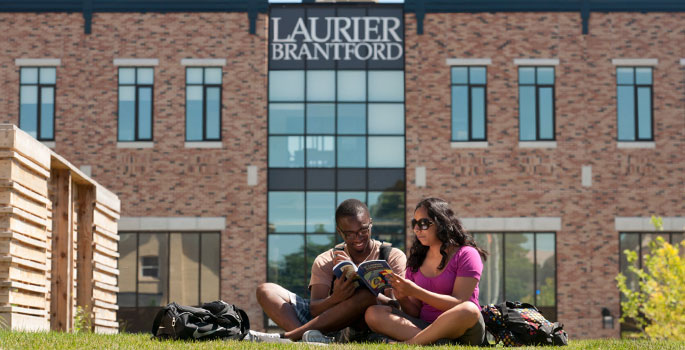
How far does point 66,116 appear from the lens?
27.8 metres

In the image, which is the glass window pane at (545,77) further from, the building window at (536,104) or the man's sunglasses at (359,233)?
the man's sunglasses at (359,233)

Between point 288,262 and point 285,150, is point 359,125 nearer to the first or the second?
point 285,150

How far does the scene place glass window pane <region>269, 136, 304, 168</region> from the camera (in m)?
27.8

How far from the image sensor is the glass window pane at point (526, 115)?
91.5ft

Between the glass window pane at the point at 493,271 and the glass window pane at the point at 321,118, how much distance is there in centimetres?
495

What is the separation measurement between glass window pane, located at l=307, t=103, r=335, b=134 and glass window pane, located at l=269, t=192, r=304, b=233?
72.9 inches

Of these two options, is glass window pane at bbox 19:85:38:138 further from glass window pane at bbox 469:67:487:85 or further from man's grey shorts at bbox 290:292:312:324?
man's grey shorts at bbox 290:292:312:324

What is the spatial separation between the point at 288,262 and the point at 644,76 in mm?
11040

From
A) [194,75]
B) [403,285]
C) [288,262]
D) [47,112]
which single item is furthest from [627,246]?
[403,285]

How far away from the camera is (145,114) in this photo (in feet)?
91.4

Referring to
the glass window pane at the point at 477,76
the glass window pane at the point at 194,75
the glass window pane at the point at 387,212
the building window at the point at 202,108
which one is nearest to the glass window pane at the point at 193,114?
the building window at the point at 202,108

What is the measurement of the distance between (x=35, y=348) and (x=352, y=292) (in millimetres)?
2839

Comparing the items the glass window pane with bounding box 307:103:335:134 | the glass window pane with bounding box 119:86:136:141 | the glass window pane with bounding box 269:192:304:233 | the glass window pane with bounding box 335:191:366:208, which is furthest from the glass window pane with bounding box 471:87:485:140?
the glass window pane with bounding box 119:86:136:141

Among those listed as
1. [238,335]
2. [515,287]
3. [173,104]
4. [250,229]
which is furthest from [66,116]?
[238,335]
